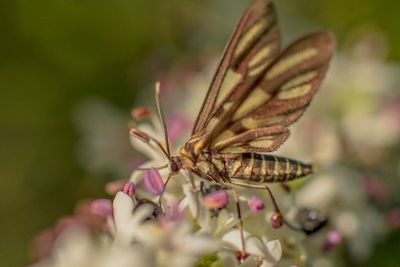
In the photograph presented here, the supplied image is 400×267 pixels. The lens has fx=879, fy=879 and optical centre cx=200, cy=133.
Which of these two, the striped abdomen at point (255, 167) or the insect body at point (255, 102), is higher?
the insect body at point (255, 102)

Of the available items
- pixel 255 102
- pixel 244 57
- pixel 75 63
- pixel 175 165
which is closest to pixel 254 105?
pixel 255 102

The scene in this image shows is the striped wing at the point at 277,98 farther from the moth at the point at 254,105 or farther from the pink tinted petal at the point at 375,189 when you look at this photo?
the pink tinted petal at the point at 375,189

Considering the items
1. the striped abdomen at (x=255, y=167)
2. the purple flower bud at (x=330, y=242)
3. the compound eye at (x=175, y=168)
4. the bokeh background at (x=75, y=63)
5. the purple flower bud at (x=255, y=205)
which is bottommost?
the purple flower bud at (x=330, y=242)

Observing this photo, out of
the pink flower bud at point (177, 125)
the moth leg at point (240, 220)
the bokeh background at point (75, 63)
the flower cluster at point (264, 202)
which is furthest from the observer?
the bokeh background at point (75, 63)

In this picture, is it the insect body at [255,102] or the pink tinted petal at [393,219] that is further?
the pink tinted petal at [393,219]

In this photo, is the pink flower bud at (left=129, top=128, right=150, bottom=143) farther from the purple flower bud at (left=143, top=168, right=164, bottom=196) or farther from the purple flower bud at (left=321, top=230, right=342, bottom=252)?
the purple flower bud at (left=321, top=230, right=342, bottom=252)

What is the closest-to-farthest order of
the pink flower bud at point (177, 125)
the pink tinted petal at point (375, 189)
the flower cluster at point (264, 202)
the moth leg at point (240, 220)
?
the flower cluster at point (264, 202)
the moth leg at point (240, 220)
the pink flower bud at point (177, 125)
the pink tinted petal at point (375, 189)

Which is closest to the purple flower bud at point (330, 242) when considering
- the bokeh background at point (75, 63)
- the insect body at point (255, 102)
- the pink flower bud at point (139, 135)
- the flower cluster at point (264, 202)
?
the flower cluster at point (264, 202)

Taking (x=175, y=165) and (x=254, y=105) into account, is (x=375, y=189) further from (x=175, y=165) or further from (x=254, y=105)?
(x=175, y=165)
